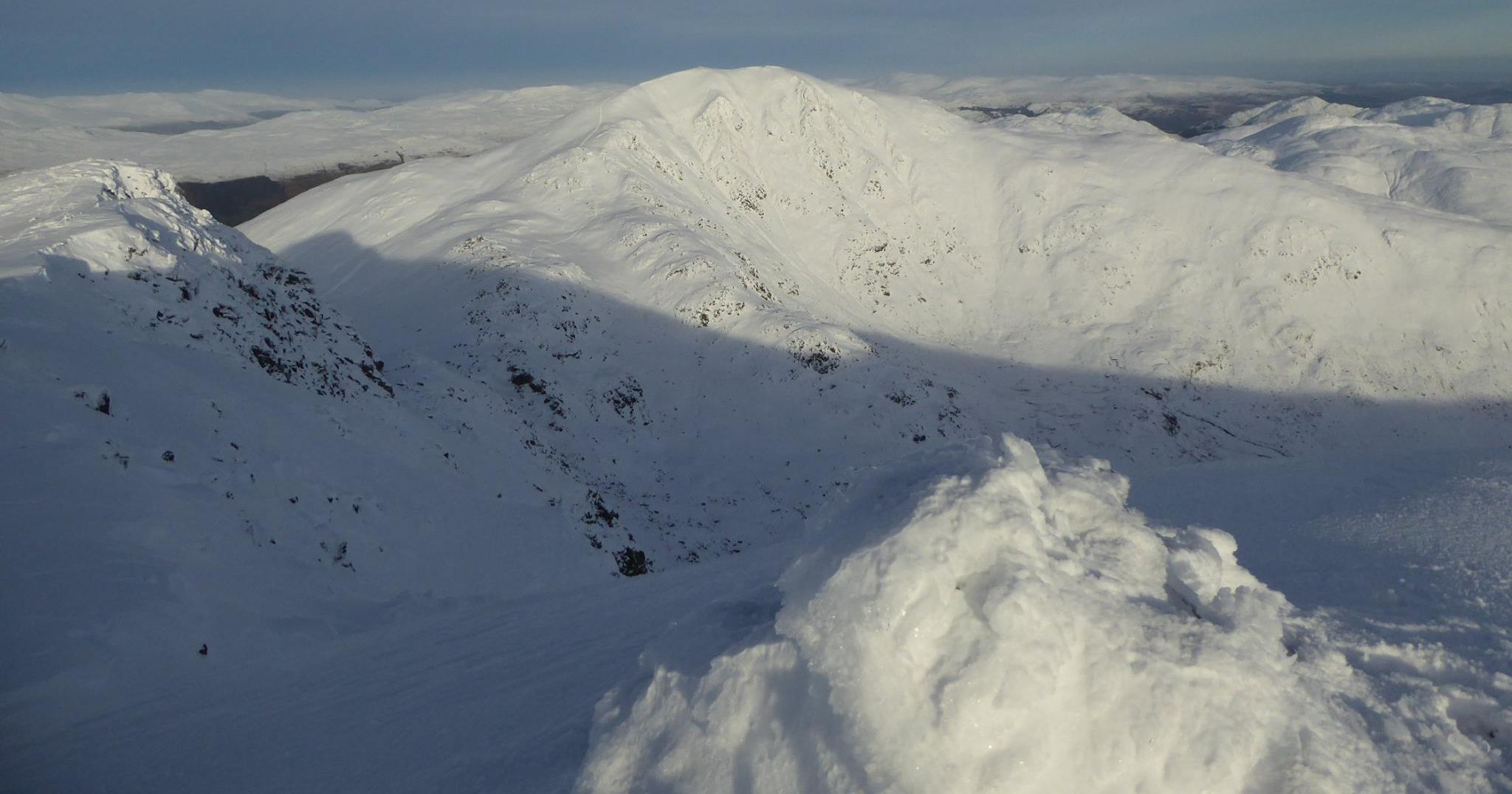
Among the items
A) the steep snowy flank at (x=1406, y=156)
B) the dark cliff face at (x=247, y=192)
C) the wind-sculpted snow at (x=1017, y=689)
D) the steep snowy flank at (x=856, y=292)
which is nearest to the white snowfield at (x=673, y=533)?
the wind-sculpted snow at (x=1017, y=689)

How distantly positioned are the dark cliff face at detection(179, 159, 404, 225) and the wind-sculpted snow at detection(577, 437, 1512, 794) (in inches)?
3471

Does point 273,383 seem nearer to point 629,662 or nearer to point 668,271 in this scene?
point 629,662

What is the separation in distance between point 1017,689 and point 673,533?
15585 millimetres

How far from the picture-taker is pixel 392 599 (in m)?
10.2

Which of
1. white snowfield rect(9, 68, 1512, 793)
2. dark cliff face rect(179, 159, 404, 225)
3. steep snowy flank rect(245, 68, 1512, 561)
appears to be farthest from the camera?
dark cliff face rect(179, 159, 404, 225)

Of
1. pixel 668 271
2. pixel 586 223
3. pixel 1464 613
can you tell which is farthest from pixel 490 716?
pixel 586 223

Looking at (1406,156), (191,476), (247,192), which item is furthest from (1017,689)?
(247,192)

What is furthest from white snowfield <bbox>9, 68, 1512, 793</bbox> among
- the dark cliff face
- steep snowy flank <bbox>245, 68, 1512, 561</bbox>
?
the dark cliff face

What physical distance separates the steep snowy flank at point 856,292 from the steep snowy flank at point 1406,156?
23.7m

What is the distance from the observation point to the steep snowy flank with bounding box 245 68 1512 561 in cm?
2473

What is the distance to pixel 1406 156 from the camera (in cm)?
6594

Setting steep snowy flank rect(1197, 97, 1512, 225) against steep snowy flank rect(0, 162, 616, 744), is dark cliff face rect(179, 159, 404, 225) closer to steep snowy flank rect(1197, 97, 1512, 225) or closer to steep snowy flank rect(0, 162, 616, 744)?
steep snowy flank rect(0, 162, 616, 744)

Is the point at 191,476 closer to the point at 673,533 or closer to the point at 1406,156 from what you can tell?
the point at 673,533

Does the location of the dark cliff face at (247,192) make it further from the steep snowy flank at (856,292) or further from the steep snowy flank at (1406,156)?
the steep snowy flank at (1406,156)
